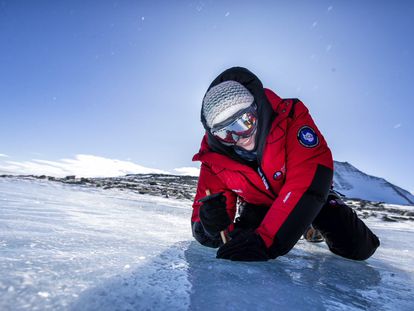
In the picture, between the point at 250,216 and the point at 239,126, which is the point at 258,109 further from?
the point at 250,216

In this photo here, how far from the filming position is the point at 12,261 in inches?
48.3

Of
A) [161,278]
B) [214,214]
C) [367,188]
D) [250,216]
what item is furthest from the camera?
[367,188]

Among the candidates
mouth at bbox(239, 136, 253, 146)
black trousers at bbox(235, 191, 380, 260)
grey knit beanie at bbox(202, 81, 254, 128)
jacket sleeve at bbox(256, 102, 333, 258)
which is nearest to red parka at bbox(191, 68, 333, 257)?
jacket sleeve at bbox(256, 102, 333, 258)

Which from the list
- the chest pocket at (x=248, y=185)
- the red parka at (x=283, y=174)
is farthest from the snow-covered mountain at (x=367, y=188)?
the red parka at (x=283, y=174)

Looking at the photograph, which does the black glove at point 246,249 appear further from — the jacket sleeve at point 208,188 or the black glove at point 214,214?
the jacket sleeve at point 208,188

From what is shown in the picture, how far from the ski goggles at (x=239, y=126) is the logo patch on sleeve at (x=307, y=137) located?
12.6 inches

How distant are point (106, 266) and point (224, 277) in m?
0.54

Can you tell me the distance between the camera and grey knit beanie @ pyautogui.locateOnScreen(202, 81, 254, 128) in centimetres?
205

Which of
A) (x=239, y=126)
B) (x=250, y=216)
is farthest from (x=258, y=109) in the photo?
(x=250, y=216)

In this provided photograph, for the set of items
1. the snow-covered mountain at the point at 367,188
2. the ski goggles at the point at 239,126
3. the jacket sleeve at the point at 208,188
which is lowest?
the jacket sleeve at the point at 208,188

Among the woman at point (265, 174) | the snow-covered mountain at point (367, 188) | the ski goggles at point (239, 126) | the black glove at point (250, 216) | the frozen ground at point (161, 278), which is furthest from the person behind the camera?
the snow-covered mountain at point (367, 188)

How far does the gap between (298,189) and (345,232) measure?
2.55 feet

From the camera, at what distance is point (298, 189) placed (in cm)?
183

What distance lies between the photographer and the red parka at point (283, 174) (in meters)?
1.77
